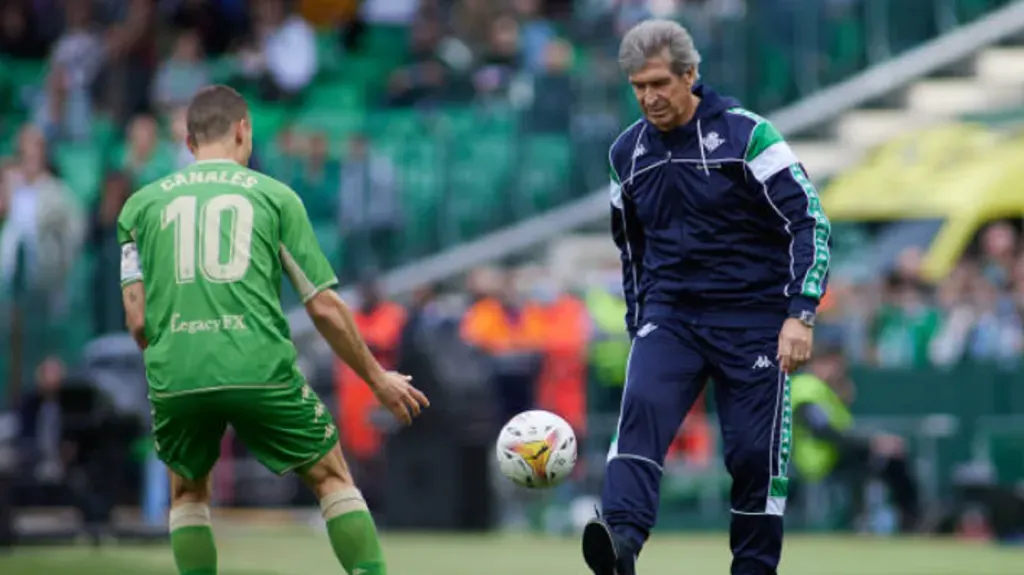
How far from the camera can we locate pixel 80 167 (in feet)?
78.7

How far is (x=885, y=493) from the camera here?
19.8m

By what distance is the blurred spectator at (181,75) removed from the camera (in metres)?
26.2

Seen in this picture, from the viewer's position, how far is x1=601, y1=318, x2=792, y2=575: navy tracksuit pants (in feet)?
31.1

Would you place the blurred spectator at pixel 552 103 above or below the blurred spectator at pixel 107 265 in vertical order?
above

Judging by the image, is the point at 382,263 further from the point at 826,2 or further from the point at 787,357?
the point at 787,357

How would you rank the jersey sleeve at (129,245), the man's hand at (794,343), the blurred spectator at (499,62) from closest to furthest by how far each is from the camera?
the jersey sleeve at (129,245) → the man's hand at (794,343) → the blurred spectator at (499,62)

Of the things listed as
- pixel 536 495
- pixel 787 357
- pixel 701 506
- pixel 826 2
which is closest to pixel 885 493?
pixel 701 506

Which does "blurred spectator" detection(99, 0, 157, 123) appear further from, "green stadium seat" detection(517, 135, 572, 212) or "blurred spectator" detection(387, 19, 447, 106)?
"green stadium seat" detection(517, 135, 572, 212)

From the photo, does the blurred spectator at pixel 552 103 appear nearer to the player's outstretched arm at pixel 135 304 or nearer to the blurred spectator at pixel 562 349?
the blurred spectator at pixel 562 349

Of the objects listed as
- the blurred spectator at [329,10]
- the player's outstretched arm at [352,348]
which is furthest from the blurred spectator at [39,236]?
the player's outstretched arm at [352,348]

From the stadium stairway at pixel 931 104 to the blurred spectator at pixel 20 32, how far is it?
31.3 ft

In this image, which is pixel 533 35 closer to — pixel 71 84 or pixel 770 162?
pixel 71 84

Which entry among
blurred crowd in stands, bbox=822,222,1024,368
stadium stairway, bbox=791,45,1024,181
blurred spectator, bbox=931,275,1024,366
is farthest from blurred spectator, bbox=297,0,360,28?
blurred spectator, bbox=931,275,1024,366

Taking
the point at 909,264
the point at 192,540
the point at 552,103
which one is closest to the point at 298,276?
the point at 192,540
